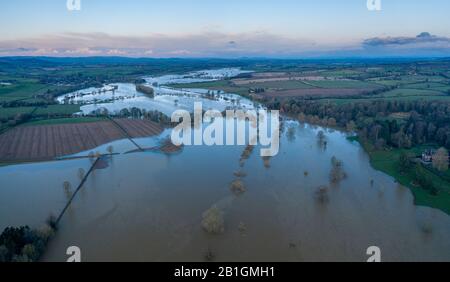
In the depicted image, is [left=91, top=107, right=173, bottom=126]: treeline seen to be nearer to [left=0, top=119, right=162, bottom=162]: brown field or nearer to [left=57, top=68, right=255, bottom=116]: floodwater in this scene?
[left=0, top=119, right=162, bottom=162]: brown field

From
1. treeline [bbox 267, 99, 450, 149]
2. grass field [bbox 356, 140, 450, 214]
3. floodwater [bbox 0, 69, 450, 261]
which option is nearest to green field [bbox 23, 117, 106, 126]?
floodwater [bbox 0, 69, 450, 261]

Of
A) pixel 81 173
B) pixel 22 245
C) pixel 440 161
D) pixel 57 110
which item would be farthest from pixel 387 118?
pixel 57 110

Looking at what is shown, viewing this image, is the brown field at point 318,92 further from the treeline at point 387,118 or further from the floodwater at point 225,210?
the floodwater at point 225,210

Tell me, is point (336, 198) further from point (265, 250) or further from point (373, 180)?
point (265, 250)

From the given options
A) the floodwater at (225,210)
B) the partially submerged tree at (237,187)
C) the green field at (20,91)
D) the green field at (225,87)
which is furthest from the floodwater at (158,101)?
the partially submerged tree at (237,187)
